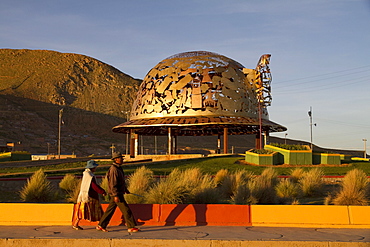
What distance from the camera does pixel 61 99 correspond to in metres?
162

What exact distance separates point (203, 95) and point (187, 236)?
37072mm

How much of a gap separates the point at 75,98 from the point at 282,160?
139642mm

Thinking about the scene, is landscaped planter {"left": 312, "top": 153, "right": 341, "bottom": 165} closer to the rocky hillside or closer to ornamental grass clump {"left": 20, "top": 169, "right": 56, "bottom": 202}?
ornamental grass clump {"left": 20, "top": 169, "right": 56, "bottom": 202}

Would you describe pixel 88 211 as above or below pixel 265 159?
below

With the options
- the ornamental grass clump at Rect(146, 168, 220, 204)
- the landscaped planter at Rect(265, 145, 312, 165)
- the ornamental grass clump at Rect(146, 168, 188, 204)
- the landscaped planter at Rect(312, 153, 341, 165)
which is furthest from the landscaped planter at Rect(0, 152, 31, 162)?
the ornamental grass clump at Rect(146, 168, 188, 204)

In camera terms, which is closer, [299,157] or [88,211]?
[88,211]

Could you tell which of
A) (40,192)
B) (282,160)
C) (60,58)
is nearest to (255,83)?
(282,160)

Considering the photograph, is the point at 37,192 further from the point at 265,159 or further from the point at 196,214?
the point at 265,159

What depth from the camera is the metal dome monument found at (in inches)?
1847

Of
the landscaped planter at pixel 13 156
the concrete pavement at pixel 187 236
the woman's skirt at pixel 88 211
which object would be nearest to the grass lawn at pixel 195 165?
the landscaped planter at pixel 13 156

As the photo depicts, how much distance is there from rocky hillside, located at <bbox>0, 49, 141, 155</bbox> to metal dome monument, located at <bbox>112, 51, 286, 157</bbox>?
69.2m

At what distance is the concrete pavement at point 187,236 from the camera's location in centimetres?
995

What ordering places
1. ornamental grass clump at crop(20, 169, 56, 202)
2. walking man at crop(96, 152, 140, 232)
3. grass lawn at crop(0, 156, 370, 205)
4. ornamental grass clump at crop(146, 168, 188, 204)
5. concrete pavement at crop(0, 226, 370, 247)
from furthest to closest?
grass lawn at crop(0, 156, 370, 205)
ornamental grass clump at crop(20, 169, 56, 202)
ornamental grass clump at crop(146, 168, 188, 204)
walking man at crop(96, 152, 140, 232)
concrete pavement at crop(0, 226, 370, 247)

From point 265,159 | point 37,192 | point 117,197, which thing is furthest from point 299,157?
Answer: point 117,197
